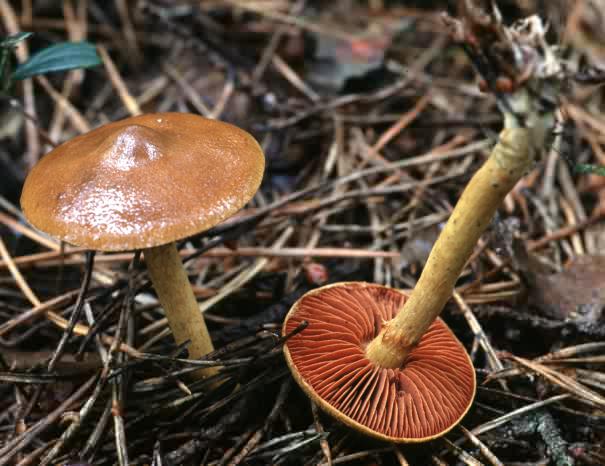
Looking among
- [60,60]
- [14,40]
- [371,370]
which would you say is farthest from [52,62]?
[371,370]

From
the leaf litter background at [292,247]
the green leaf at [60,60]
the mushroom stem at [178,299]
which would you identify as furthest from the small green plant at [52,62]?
the mushroom stem at [178,299]

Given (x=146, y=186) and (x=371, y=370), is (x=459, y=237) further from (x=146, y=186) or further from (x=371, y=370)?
(x=146, y=186)

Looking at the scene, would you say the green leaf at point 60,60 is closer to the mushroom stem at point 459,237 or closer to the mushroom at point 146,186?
the mushroom at point 146,186

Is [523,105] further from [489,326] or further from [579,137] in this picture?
[579,137]

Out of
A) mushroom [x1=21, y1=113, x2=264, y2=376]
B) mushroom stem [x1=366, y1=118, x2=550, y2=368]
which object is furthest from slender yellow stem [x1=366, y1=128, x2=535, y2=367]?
mushroom [x1=21, y1=113, x2=264, y2=376]

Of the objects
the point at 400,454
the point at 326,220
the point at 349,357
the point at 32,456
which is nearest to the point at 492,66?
the point at 349,357

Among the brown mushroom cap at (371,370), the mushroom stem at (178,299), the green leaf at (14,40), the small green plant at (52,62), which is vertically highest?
the green leaf at (14,40)
